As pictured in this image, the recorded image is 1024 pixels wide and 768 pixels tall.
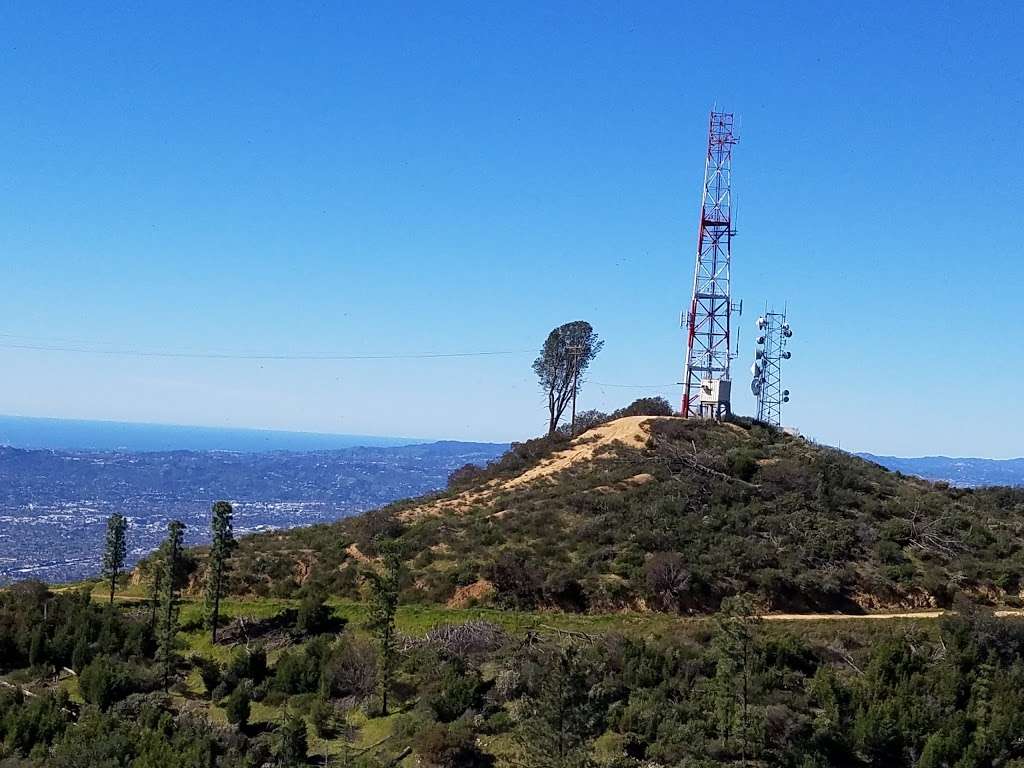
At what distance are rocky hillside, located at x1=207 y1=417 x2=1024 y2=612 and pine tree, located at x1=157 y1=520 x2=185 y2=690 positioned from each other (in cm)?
318

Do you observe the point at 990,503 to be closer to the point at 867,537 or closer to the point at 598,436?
the point at 867,537

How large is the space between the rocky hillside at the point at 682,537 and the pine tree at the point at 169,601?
3.18 meters

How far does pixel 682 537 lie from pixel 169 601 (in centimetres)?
2141

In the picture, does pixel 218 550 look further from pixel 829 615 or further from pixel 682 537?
pixel 829 615

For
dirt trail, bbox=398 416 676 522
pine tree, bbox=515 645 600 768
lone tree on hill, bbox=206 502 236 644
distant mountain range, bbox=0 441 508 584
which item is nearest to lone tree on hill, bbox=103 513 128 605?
lone tree on hill, bbox=206 502 236 644

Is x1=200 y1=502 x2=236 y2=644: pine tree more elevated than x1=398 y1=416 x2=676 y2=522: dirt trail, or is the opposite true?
x1=398 y1=416 x2=676 y2=522: dirt trail

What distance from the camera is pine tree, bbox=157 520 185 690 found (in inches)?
1112

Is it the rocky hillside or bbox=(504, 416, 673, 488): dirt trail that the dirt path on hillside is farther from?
bbox=(504, 416, 673, 488): dirt trail

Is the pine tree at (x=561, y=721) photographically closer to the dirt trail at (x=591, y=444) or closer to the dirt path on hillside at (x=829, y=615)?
the dirt path on hillside at (x=829, y=615)

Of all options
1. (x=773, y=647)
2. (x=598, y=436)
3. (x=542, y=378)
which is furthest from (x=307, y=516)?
(x=773, y=647)

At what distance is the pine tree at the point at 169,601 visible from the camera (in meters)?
28.2

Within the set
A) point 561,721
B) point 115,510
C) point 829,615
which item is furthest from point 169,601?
point 115,510

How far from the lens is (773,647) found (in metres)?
26.3

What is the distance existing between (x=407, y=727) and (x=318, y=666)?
212 inches
